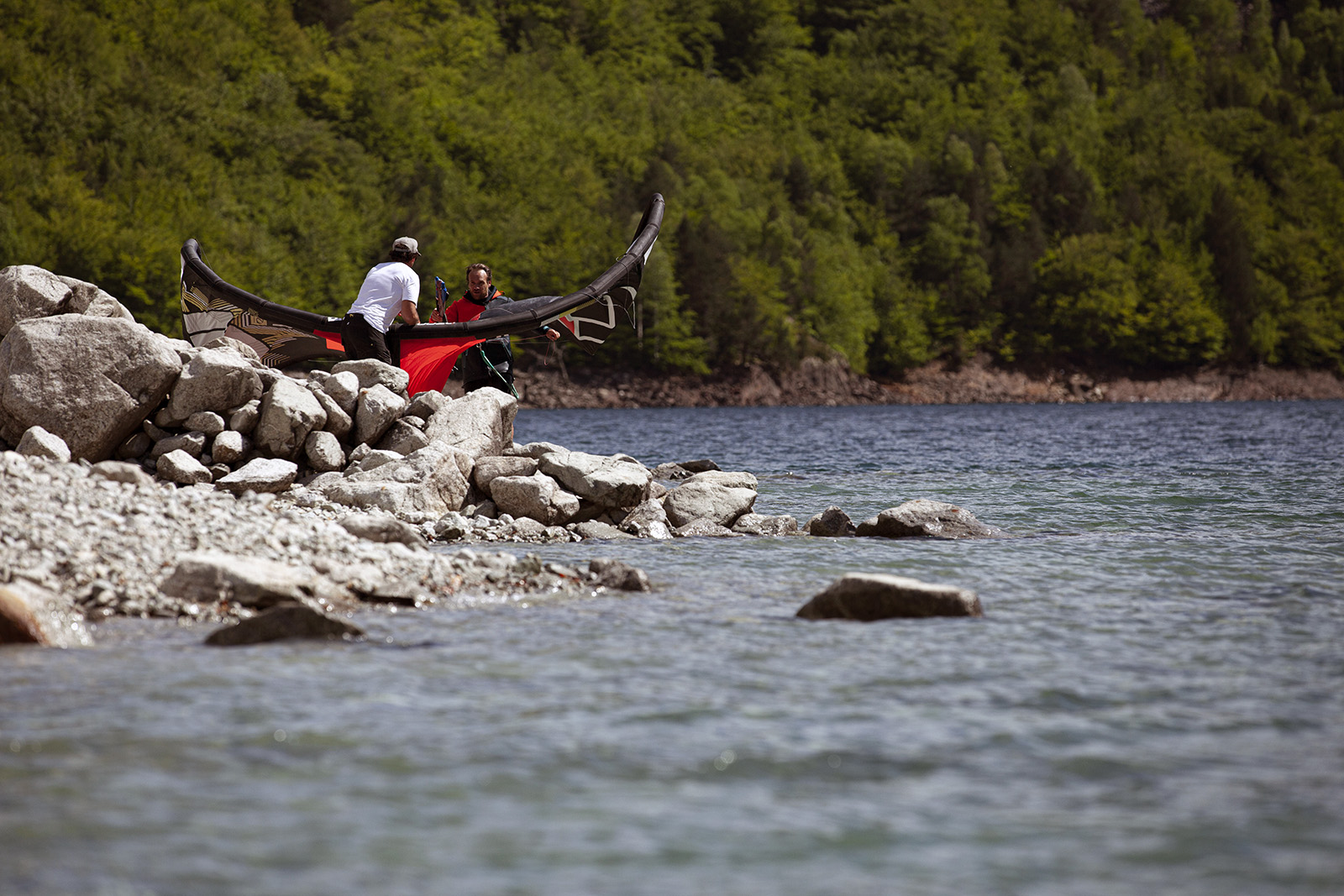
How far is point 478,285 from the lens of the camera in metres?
17.7

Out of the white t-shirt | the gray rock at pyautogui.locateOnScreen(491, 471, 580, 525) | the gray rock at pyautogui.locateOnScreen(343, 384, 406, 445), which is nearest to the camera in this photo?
the gray rock at pyautogui.locateOnScreen(491, 471, 580, 525)

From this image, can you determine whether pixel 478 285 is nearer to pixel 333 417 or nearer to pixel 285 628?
pixel 333 417

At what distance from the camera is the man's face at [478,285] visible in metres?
17.6

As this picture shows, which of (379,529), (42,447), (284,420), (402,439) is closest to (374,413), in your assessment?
(402,439)

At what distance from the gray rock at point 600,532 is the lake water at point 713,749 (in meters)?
2.85

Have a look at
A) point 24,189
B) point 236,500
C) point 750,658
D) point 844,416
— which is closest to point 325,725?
point 750,658

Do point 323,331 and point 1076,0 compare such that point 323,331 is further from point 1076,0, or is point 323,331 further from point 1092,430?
point 1076,0

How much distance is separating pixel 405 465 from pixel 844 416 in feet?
175

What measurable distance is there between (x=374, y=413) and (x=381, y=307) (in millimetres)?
2397

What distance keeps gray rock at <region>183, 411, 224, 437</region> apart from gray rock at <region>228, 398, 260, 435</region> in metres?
0.16

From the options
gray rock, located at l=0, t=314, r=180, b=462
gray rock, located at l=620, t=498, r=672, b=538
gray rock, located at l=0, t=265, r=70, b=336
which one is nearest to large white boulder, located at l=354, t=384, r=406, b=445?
gray rock, located at l=0, t=314, r=180, b=462

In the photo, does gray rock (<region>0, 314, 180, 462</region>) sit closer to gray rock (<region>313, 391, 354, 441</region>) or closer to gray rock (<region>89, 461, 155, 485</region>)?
gray rock (<region>313, 391, 354, 441</region>)

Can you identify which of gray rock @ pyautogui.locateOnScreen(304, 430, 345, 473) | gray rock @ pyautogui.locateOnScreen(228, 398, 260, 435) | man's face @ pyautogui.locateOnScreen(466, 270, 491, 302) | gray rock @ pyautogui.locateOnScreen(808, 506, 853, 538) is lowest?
gray rock @ pyautogui.locateOnScreen(808, 506, 853, 538)

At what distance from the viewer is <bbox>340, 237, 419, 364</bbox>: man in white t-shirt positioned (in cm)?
1645
